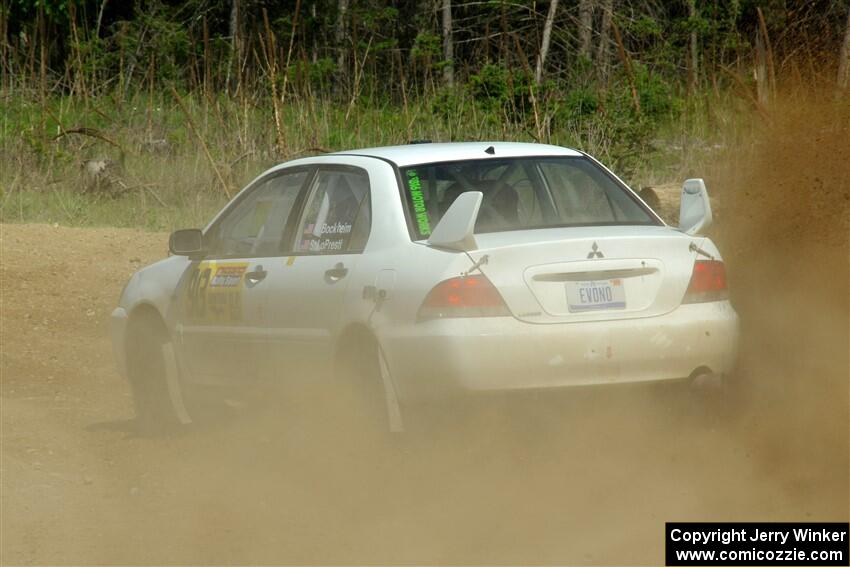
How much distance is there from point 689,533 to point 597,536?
35cm

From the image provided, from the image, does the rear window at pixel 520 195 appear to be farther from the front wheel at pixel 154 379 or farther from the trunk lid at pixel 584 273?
the front wheel at pixel 154 379

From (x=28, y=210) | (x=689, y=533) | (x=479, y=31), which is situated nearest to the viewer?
(x=689, y=533)

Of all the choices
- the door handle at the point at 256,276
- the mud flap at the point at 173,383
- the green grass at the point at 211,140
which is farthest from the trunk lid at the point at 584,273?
the green grass at the point at 211,140

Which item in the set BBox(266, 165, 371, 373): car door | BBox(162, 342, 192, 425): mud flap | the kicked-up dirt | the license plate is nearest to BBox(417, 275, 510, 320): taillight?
the license plate

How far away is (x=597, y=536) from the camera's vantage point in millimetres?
5129

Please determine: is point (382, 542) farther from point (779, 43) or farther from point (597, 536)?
point (779, 43)

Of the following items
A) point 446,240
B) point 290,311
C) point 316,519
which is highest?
point 446,240

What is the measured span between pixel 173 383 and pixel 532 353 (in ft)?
10.2

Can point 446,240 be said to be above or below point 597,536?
above

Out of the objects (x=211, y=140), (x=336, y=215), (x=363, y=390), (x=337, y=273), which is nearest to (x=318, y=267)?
(x=337, y=273)

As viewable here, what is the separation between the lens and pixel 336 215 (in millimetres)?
6676

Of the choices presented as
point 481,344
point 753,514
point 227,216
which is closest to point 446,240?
point 481,344

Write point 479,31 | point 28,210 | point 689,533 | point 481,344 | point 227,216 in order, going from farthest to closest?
point 479,31
point 28,210
point 227,216
point 481,344
point 689,533

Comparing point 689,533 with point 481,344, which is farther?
point 481,344
